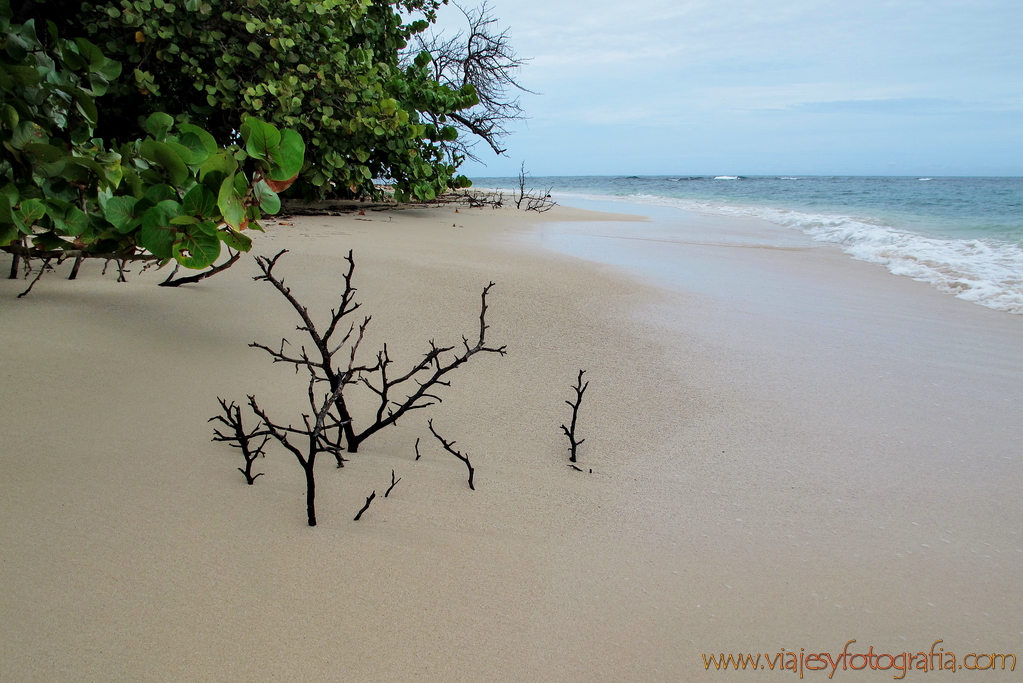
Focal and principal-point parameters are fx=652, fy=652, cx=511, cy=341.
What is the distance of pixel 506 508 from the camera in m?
1.55

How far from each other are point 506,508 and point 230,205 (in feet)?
3.67

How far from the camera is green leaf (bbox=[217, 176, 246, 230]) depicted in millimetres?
1757

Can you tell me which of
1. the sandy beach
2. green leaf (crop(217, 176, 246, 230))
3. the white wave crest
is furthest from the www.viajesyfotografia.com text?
the white wave crest

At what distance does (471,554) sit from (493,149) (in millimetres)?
11730

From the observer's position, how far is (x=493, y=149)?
12.4m

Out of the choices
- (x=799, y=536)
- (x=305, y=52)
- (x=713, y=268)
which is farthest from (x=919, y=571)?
(x=305, y=52)

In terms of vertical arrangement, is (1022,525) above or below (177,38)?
below

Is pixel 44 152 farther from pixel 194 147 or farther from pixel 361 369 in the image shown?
pixel 361 369

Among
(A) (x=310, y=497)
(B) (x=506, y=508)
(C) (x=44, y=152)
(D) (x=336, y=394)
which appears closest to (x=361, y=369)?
(D) (x=336, y=394)

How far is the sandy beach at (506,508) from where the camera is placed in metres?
1.14

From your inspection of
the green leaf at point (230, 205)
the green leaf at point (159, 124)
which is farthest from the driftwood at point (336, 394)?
the green leaf at point (159, 124)

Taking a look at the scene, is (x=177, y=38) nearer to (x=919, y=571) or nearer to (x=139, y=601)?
(x=139, y=601)

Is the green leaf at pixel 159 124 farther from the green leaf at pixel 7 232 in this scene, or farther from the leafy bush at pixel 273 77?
the leafy bush at pixel 273 77

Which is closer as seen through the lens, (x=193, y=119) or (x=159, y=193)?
(x=159, y=193)
